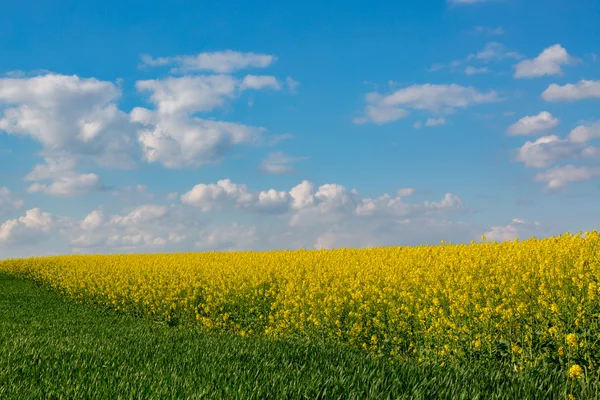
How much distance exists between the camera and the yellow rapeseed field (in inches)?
288

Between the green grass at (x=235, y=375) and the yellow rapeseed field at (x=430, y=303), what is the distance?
3.22ft

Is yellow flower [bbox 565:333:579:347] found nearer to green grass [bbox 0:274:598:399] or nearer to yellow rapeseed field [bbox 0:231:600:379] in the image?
yellow rapeseed field [bbox 0:231:600:379]

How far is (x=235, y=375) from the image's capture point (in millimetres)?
5703

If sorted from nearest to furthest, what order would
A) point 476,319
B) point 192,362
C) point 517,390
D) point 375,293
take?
point 517,390 → point 192,362 → point 476,319 → point 375,293

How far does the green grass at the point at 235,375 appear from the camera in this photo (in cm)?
521

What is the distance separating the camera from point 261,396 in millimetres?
4988

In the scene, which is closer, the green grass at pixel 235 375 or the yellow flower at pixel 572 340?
the green grass at pixel 235 375

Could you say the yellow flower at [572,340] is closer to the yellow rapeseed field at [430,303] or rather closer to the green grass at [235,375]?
the yellow rapeseed field at [430,303]

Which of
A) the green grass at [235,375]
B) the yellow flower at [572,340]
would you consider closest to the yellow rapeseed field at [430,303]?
the yellow flower at [572,340]

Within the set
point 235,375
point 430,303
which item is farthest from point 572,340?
point 235,375

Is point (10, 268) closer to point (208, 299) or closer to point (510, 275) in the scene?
point (208, 299)

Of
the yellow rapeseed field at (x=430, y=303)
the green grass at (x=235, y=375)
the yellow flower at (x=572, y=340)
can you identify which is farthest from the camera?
the yellow rapeseed field at (x=430, y=303)

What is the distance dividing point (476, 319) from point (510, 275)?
1644 millimetres

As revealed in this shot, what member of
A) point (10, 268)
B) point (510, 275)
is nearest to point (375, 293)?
point (510, 275)
